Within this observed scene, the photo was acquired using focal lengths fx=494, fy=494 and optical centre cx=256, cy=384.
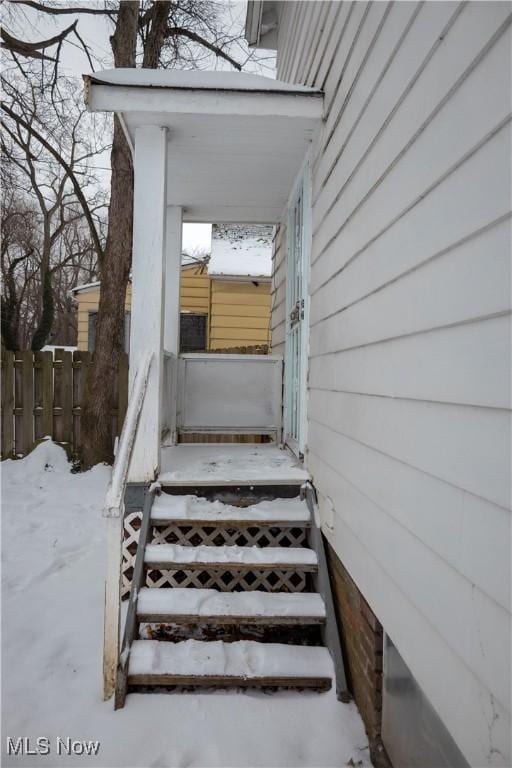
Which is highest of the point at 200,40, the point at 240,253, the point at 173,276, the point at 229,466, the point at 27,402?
the point at 200,40

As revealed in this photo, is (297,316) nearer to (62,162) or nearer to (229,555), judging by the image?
(229,555)

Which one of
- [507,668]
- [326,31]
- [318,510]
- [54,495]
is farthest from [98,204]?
[507,668]

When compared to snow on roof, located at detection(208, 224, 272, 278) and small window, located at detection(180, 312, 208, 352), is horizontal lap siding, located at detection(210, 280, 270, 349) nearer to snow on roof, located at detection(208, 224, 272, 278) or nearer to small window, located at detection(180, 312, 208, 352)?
snow on roof, located at detection(208, 224, 272, 278)

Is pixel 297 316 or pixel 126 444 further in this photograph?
pixel 297 316

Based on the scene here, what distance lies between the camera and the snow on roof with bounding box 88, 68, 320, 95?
3109mm

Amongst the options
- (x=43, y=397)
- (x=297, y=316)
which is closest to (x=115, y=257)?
(x=43, y=397)

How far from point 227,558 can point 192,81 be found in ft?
9.69

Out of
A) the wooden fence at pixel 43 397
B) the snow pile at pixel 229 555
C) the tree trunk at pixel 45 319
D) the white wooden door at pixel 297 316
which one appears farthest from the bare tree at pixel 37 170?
the snow pile at pixel 229 555

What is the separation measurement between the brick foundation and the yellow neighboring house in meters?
5.40

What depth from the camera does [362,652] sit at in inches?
91.4

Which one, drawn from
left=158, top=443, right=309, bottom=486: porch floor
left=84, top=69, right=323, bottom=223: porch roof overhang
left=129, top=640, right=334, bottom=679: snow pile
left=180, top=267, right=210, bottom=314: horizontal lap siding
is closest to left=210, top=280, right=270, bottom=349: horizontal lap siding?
left=180, top=267, right=210, bottom=314: horizontal lap siding

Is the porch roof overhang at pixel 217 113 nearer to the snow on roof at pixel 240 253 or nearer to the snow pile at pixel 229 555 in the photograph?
the snow pile at pixel 229 555

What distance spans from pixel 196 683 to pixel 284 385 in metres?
3.22

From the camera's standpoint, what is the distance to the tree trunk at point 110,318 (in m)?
6.60
